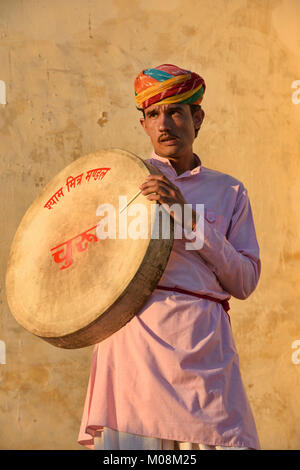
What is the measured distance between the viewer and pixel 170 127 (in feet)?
9.86

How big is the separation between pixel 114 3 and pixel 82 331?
2801mm

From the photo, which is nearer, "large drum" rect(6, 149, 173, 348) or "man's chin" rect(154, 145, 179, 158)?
"large drum" rect(6, 149, 173, 348)

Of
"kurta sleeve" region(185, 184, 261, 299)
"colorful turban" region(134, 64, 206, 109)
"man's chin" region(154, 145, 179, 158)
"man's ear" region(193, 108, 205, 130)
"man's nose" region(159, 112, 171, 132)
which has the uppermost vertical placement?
"colorful turban" region(134, 64, 206, 109)

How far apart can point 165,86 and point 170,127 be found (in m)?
0.14

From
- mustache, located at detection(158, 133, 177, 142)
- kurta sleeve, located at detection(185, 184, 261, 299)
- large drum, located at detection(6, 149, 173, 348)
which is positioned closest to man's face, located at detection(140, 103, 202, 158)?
mustache, located at detection(158, 133, 177, 142)

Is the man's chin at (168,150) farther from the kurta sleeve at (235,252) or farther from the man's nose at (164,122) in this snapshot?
the kurta sleeve at (235,252)

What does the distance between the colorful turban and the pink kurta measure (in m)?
0.46

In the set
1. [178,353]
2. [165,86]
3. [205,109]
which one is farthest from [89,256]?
[205,109]

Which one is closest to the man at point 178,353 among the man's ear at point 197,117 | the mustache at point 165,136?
the mustache at point 165,136

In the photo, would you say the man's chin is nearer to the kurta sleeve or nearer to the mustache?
the mustache

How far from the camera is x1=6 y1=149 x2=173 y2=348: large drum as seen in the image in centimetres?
272

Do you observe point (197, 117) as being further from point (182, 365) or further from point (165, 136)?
point (182, 365)

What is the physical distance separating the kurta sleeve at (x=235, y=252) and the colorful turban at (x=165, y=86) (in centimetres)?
41
